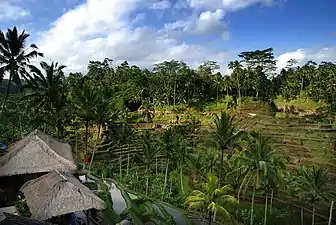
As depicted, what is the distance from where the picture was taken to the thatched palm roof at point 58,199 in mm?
9609

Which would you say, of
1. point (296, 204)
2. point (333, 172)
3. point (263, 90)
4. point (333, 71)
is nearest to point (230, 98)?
point (263, 90)

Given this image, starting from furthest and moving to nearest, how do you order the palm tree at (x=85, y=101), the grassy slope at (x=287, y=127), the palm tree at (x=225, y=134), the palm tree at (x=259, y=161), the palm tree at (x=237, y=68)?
1. the palm tree at (x=237, y=68)
2. the grassy slope at (x=287, y=127)
3. the palm tree at (x=85, y=101)
4. the palm tree at (x=225, y=134)
5. the palm tree at (x=259, y=161)

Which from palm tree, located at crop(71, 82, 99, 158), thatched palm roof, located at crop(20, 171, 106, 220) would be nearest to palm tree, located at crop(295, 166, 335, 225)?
thatched palm roof, located at crop(20, 171, 106, 220)

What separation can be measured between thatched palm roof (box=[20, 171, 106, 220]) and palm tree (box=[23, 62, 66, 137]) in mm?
12836

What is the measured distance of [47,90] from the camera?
22.8m

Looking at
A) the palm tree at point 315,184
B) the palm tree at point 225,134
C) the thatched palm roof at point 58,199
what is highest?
the palm tree at point 225,134

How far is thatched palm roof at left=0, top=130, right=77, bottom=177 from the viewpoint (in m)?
13.1

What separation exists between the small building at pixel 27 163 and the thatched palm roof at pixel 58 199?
2696mm

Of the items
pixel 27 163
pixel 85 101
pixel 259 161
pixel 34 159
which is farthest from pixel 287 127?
pixel 27 163

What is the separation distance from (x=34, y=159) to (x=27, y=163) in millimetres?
301

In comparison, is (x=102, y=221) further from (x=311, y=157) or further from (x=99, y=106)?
(x=311, y=157)

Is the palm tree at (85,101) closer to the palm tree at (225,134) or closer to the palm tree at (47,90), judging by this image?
the palm tree at (47,90)

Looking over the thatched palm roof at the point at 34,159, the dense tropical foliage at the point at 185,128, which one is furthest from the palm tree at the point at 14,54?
the thatched palm roof at the point at 34,159

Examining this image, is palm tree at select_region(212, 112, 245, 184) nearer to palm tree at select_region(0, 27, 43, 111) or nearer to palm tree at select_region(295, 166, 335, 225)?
palm tree at select_region(295, 166, 335, 225)
